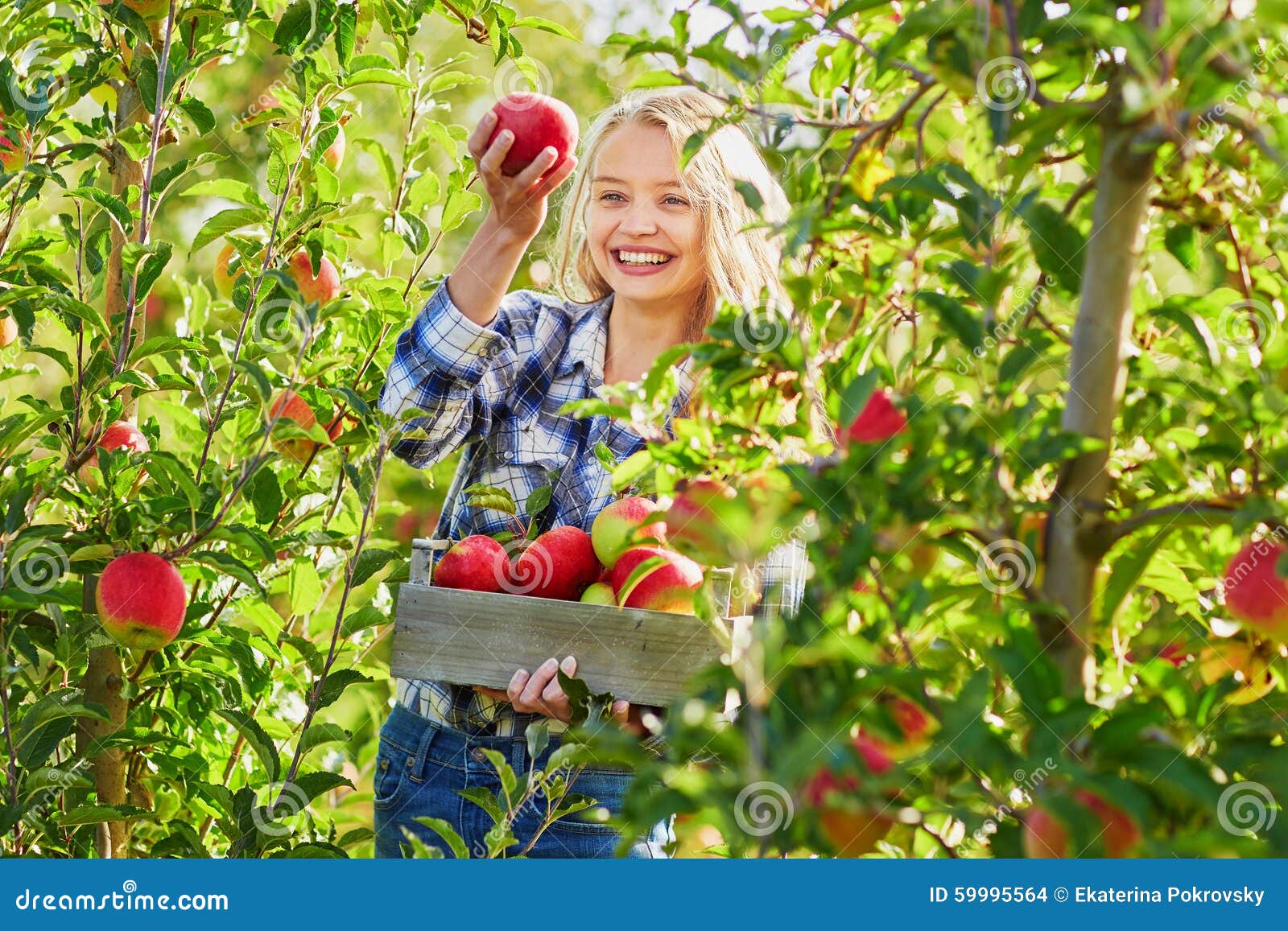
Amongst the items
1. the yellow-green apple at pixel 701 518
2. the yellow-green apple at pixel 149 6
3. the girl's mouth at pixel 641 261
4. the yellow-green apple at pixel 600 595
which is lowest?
the yellow-green apple at pixel 701 518

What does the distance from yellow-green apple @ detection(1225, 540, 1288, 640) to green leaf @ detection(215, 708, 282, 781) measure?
113 centimetres

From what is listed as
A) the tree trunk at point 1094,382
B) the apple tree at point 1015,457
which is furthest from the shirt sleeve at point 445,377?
the tree trunk at point 1094,382

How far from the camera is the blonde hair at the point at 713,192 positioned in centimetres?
188

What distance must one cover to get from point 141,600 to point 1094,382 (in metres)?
1.15

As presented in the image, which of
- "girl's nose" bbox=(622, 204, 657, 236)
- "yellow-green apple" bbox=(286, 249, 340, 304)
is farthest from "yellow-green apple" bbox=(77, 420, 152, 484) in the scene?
"girl's nose" bbox=(622, 204, 657, 236)

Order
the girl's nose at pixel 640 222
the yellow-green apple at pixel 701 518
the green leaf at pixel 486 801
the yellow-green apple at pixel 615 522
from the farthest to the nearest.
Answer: the girl's nose at pixel 640 222
the yellow-green apple at pixel 615 522
the green leaf at pixel 486 801
the yellow-green apple at pixel 701 518

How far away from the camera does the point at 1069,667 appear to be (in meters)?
Result: 0.91

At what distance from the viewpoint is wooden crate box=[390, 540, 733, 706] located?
1413 millimetres

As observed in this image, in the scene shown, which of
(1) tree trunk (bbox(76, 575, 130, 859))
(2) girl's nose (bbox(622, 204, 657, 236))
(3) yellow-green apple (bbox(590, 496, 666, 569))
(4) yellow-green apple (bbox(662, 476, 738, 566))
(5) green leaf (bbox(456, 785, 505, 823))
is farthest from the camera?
(2) girl's nose (bbox(622, 204, 657, 236))

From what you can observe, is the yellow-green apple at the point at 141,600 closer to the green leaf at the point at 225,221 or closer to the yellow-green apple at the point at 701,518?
the green leaf at the point at 225,221

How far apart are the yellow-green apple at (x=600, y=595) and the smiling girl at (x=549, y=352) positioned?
0.16m

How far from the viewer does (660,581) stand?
1463 mm

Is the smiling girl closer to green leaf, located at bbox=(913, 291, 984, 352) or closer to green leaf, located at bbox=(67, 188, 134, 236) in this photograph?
green leaf, located at bbox=(67, 188, 134, 236)

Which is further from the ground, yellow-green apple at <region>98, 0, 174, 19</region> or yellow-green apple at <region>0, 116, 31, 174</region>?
yellow-green apple at <region>98, 0, 174, 19</region>
